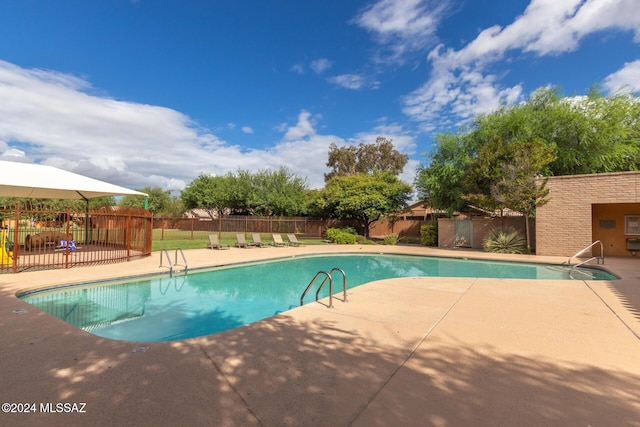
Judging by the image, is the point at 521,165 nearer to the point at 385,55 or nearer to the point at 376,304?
the point at 385,55

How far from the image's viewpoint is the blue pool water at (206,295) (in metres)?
5.86

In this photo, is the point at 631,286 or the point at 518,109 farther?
the point at 518,109

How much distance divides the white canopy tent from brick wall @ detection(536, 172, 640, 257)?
17.8 metres

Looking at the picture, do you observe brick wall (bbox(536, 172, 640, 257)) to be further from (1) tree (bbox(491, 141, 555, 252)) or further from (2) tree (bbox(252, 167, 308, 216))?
(2) tree (bbox(252, 167, 308, 216))

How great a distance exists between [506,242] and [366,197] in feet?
30.3

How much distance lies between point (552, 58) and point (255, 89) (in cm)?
1548

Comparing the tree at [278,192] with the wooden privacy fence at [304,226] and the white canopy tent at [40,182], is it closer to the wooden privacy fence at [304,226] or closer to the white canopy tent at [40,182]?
the wooden privacy fence at [304,226]

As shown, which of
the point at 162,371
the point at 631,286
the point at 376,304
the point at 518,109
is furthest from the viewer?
the point at 518,109

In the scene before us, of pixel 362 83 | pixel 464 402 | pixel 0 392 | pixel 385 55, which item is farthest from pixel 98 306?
pixel 362 83

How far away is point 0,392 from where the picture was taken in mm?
2646

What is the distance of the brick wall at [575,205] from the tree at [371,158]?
2589 cm

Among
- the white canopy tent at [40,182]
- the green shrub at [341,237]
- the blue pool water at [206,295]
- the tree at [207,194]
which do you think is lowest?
the blue pool water at [206,295]

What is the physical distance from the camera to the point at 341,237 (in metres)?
21.5

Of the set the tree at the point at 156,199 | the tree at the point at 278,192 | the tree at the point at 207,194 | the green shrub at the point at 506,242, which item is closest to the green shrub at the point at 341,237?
the tree at the point at 278,192
